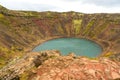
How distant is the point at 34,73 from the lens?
1451 inches

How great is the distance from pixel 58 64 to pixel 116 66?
8721 mm

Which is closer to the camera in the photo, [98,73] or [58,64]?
[98,73]

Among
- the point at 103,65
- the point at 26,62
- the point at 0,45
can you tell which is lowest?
the point at 0,45

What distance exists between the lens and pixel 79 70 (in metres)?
35.0

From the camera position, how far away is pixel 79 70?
35000 mm

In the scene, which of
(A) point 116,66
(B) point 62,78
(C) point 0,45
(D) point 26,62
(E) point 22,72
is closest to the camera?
(B) point 62,78

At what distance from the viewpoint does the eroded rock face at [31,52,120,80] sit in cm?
3422

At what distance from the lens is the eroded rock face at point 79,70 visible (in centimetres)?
3422

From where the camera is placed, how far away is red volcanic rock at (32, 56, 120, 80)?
34.2m

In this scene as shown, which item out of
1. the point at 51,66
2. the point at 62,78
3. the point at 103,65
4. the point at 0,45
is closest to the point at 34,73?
the point at 51,66

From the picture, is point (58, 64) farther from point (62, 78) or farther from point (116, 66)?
point (116, 66)

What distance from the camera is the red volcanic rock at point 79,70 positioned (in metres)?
34.2

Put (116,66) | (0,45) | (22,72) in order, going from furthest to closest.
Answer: (0,45)
(22,72)
(116,66)

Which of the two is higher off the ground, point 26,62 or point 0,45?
point 26,62
